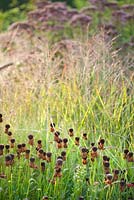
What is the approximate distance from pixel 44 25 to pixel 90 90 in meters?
3.30

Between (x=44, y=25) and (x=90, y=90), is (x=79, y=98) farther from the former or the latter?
(x=44, y=25)

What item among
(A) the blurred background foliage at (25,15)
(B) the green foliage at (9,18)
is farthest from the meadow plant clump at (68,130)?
(B) the green foliage at (9,18)

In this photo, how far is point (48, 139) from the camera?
16.9ft

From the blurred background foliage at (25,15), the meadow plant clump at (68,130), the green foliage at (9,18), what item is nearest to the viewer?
the meadow plant clump at (68,130)

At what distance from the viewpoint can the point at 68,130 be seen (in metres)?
5.37

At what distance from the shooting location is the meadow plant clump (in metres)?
4.45

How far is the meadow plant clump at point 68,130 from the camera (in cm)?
→ 445

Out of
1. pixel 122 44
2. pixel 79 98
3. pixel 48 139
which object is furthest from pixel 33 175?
pixel 122 44

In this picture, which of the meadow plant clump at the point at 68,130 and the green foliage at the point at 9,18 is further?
the green foliage at the point at 9,18

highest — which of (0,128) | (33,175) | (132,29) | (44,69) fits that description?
(132,29)

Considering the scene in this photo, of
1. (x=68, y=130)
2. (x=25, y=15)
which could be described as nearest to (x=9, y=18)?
(x=25, y=15)

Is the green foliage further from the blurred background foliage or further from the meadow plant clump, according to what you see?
the meadow plant clump

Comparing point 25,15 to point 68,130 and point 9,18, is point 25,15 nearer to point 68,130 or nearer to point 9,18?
point 9,18

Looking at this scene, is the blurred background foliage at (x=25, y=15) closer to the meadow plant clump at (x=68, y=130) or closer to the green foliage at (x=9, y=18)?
the green foliage at (x=9, y=18)
